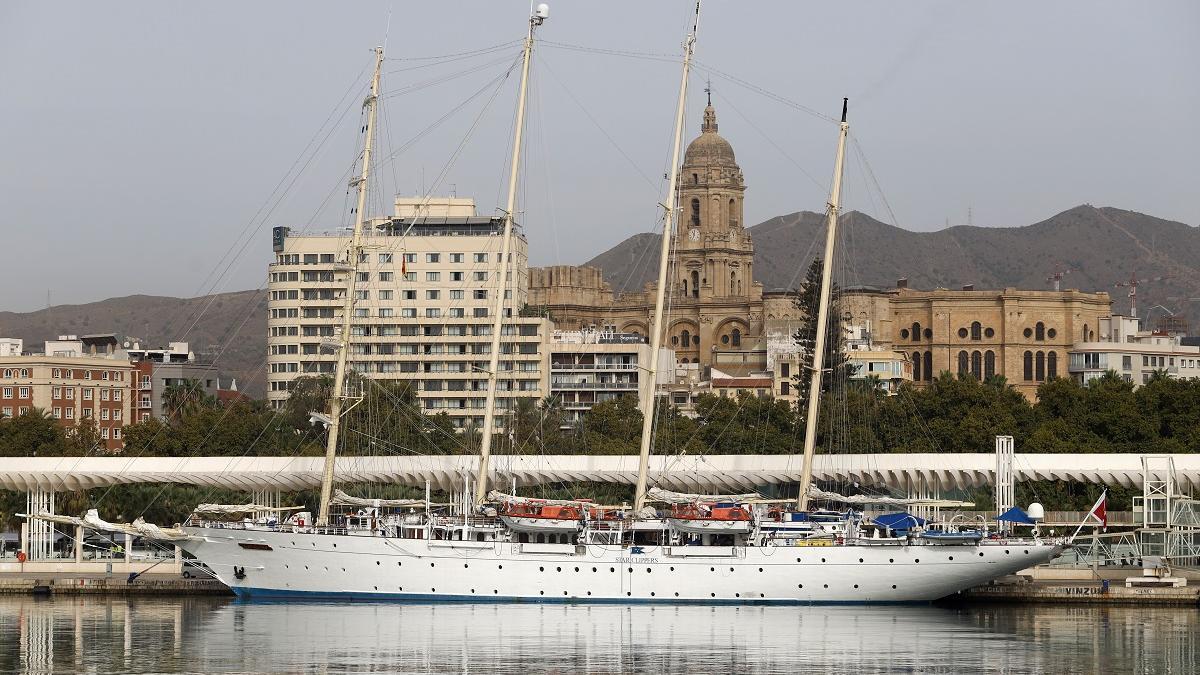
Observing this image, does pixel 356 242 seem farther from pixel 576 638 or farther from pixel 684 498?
pixel 576 638

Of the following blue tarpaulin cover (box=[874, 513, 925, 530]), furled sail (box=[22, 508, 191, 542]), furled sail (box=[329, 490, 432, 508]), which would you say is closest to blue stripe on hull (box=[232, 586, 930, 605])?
blue tarpaulin cover (box=[874, 513, 925, 530])

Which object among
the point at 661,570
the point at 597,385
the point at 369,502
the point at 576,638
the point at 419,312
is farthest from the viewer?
the point at 597,385

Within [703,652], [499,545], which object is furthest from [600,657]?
[499,545]

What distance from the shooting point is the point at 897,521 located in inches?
2955

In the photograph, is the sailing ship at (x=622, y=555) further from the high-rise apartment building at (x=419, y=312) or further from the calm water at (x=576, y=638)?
the high-rise apartment building at (x=419, y=312)

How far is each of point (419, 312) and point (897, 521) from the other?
106m

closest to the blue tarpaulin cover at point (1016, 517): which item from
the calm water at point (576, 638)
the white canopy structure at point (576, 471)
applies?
the calm water at point (576, 638)

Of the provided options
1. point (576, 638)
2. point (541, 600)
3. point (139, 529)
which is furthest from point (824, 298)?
point (139, 529)

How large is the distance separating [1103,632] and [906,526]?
38.1 ft

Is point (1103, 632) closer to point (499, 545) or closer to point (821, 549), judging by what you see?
Result: point (821, 549)

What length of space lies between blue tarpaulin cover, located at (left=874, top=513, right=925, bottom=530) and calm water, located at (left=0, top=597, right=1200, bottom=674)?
324 centimetres

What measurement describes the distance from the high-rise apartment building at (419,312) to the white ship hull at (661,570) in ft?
305

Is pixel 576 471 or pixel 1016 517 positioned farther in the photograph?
pixel 576 471

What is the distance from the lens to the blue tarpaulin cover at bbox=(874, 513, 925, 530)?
75000mm
